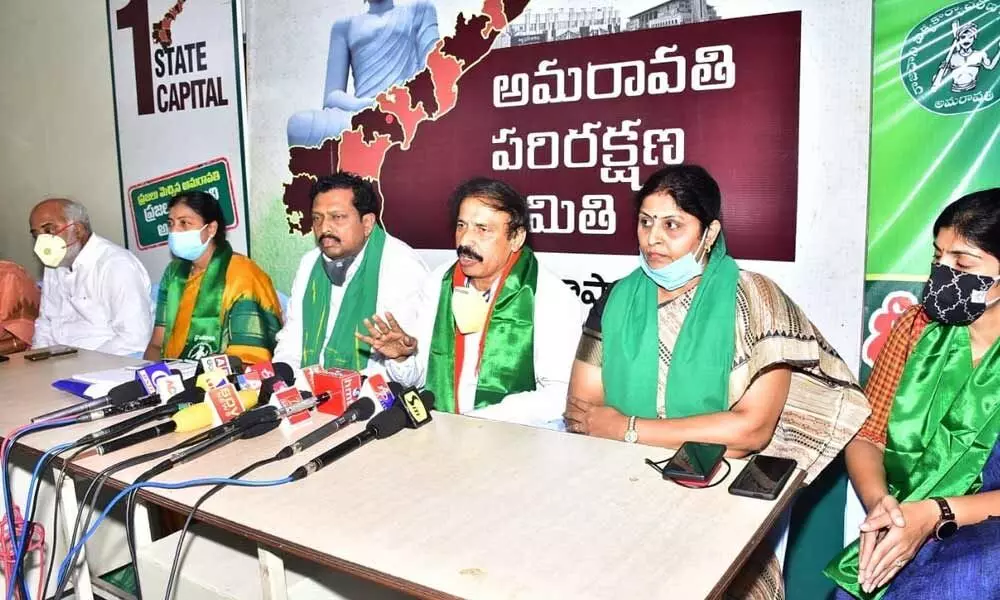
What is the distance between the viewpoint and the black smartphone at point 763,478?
1.50 meters

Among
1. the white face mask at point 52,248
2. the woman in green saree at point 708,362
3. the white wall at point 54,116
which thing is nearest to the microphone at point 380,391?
the woman in green saree at point 708,362

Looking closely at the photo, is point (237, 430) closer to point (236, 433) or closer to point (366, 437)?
point (236, 433)

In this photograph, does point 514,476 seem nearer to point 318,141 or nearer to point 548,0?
point 548,0

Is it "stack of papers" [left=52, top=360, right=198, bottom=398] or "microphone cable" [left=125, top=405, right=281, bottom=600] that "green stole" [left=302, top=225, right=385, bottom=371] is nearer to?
"stack of papers" [left=52, top=360, right=198, bottom=398]

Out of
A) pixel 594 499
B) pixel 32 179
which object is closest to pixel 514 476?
pixel 594 499

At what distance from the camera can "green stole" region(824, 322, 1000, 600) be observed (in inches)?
73.1

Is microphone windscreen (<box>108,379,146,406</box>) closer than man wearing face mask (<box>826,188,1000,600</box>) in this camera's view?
No

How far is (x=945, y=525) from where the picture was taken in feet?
5.80

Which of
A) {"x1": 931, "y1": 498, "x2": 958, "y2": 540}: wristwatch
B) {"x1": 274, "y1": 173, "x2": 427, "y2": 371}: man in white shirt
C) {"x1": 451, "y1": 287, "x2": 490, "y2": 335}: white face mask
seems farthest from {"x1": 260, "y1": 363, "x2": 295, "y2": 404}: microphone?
{"x1": 931, "y1": 498, "x2": 958, "y2": 540}: wristwatch

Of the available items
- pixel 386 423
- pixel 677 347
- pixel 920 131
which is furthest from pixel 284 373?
pixel 920 131

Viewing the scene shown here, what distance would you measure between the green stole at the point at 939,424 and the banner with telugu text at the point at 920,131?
1.45ft

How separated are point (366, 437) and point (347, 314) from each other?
5.00 ft

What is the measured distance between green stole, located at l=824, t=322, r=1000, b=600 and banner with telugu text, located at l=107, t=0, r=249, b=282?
323 centimetres

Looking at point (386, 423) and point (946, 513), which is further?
point (386, 423)
